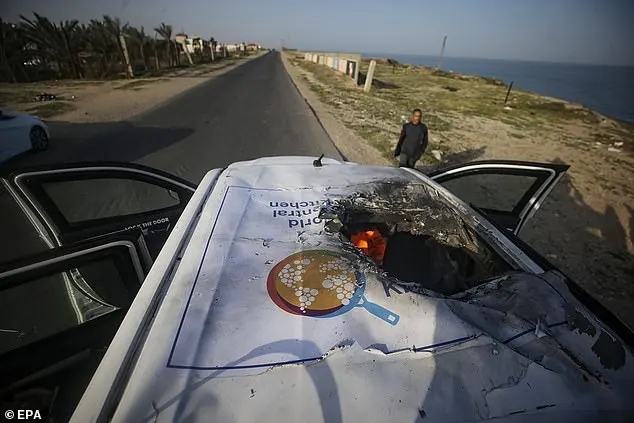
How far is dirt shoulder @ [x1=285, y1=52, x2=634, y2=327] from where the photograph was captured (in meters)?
4.33

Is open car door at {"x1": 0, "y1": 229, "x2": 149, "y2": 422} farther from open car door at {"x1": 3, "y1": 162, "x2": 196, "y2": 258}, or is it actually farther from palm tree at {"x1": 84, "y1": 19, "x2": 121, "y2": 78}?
palm tree at {"x1": 84, "y1": 19, "x2": 121, "y2": 78}

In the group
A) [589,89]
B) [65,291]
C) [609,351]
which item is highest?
[609,351]

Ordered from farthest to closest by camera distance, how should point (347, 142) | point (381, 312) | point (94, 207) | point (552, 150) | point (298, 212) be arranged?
point (552, 150), point (347, 142), point (94, 207), point (298, 212), point (381, 312)

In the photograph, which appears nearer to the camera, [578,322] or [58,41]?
[578,322]

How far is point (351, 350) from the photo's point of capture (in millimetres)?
1082

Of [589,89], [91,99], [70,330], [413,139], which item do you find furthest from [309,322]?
[589,89]

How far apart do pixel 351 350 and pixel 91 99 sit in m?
16.7

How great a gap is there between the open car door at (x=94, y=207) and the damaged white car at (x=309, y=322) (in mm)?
19

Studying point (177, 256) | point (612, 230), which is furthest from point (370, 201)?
point (612, 230)

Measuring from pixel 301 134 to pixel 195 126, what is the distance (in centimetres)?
338

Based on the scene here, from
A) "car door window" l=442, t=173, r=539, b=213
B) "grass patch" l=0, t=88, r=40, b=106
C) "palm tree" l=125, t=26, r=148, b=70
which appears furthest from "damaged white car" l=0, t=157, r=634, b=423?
"palm tree" l=125, t=26, r=148, b=70

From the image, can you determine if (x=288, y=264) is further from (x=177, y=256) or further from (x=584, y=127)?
(x=584, y=127)

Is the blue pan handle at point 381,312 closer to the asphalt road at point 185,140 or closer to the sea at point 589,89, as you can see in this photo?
the asphalt road at point 185,140

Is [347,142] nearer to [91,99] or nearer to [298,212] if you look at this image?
[298,212]
